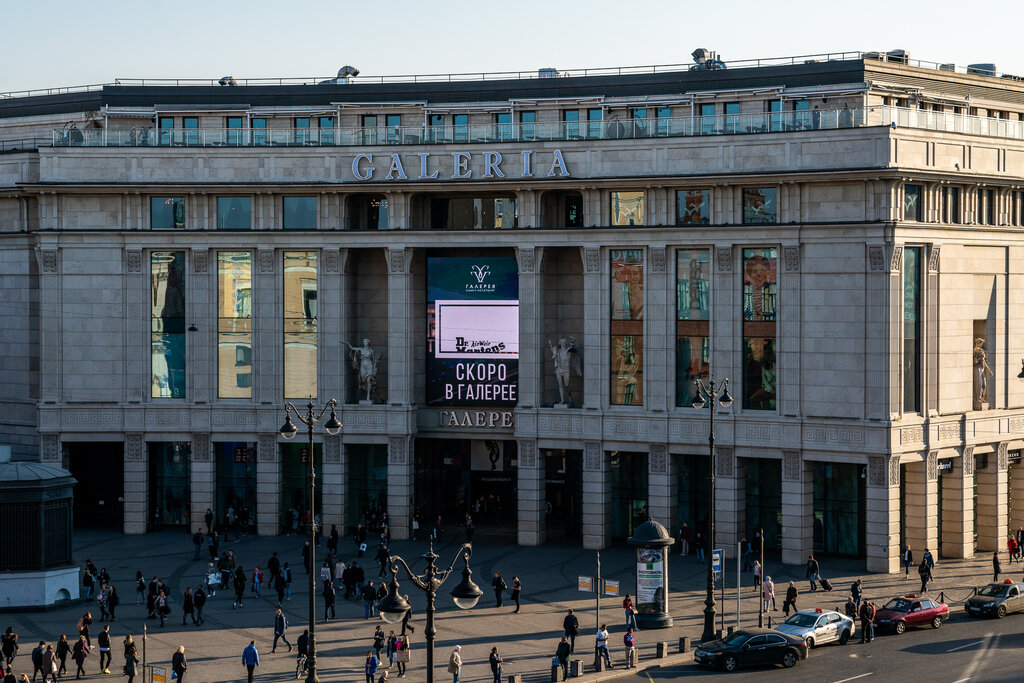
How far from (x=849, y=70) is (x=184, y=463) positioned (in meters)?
42.0

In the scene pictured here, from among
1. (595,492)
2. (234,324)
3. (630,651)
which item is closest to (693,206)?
(595,492)

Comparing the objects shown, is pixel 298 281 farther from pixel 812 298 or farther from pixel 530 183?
pixel 812 298

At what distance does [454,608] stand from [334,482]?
59.5 ft

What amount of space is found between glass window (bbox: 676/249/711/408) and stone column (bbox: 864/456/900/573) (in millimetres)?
9595

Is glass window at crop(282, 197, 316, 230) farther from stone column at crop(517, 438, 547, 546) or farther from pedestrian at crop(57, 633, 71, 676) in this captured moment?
pedestrian at crop(57, 633, 71, 676)

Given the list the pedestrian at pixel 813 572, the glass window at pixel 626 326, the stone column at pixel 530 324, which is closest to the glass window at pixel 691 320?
the glass window at pixel 626 326

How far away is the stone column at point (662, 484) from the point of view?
2847 inches

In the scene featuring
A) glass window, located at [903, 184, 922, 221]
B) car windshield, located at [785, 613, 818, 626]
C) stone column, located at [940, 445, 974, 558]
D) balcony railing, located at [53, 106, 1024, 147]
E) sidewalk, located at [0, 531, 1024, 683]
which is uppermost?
balcony railing, located at [53, 106, 1024, 147]

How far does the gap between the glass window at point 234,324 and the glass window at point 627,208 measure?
64.6ft

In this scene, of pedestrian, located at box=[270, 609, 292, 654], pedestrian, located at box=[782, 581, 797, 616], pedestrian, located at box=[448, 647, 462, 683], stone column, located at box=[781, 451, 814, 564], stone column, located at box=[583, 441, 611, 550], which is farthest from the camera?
stone column, located at box=[583, 441, 611, 550]

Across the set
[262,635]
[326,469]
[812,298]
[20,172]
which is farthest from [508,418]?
[20,172]

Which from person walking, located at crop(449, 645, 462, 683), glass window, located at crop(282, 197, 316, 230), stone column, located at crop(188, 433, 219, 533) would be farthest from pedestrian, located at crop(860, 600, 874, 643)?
stone column, located at crop(188, 433, 219, 533)

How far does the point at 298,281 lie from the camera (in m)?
77.8

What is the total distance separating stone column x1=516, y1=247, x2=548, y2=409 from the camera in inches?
2948
